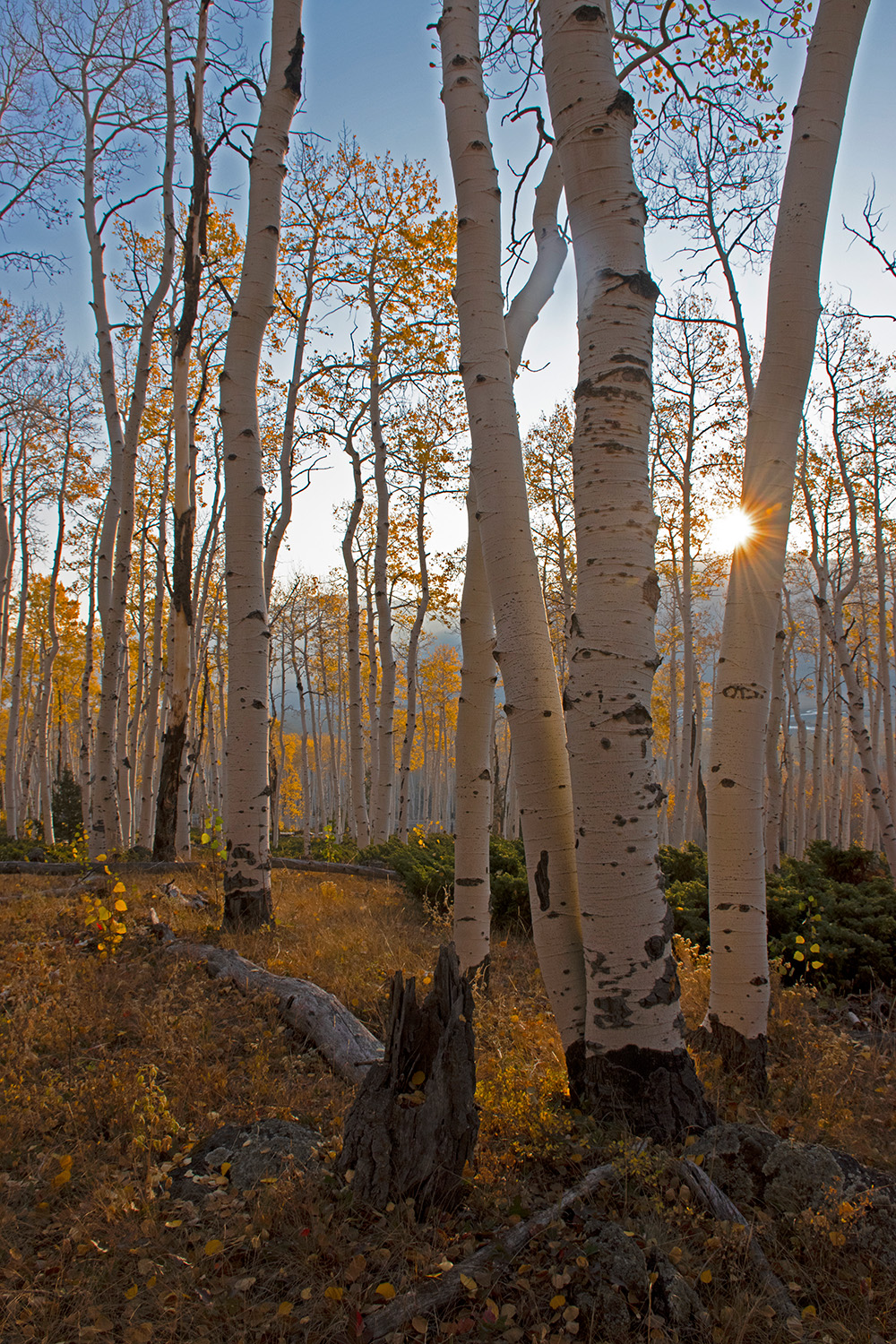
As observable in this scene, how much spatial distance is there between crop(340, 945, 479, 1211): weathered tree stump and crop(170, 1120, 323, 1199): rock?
0.79ft

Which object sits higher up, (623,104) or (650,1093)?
(623,104)

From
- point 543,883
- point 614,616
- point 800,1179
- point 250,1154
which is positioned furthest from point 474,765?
point 800,1179

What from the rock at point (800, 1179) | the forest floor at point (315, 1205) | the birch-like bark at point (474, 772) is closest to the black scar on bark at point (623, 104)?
the birch-like bark at point (474, 772)

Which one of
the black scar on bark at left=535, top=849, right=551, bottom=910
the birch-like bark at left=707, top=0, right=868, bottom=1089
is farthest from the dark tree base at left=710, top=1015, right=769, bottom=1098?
the black scar on bark at left=535, top=849, right=551, bottom=910

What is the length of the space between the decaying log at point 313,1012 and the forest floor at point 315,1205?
0.27 feet

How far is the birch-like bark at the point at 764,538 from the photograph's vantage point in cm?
327

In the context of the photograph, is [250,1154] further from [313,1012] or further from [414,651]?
[414,651]

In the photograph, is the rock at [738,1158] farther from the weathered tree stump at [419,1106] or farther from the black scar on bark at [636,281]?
the black scar on bark at [636,281]

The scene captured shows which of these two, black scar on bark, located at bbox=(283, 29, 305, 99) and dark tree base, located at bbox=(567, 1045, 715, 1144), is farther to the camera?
black scar on bark, located at bbox=(283, 29, 305, 99)

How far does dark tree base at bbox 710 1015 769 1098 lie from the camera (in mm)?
3178

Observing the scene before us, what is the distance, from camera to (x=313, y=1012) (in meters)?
3.54

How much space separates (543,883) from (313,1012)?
1662 mm

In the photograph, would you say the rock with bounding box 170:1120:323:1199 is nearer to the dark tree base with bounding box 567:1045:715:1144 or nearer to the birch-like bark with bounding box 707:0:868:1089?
the dark tree base with bounding box 567:1045:715:1144

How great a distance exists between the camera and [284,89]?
5.61 m
